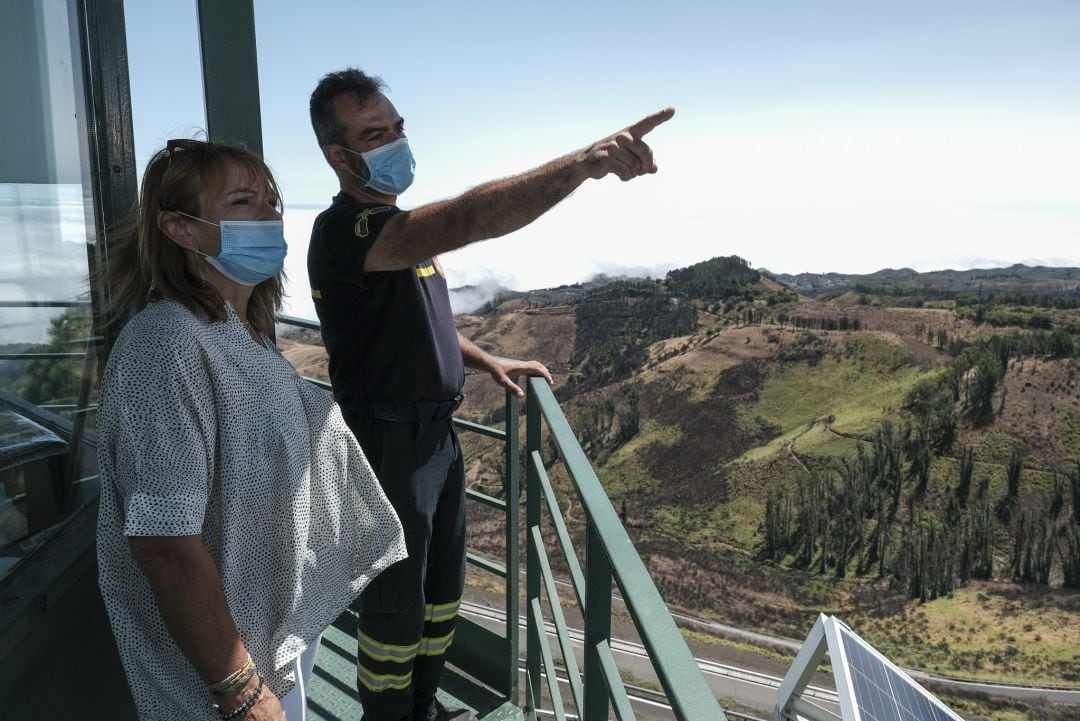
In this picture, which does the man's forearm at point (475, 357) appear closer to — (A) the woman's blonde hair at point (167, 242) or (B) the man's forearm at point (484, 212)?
(B) the man's forearm at point (484, 212)

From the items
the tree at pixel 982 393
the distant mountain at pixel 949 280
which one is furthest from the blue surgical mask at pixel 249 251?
the distant mountain at pixel 949 280

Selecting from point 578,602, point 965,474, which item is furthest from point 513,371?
point 965,474

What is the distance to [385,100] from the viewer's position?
→ 1.63 meters

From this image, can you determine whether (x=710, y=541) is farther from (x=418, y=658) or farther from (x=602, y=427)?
(x=418, y=658)

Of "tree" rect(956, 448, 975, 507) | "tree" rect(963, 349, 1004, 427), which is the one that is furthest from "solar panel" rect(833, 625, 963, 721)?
"tree" rect(963, 349, 1004, 427)

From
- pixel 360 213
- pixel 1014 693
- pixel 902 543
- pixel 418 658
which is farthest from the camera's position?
pixel 902 543

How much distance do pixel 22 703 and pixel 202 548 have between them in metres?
0.33

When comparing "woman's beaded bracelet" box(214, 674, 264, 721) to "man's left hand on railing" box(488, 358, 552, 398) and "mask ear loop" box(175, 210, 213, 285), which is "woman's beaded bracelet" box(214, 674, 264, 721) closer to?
"mask ear loop" box(175, 210, 213, 285)

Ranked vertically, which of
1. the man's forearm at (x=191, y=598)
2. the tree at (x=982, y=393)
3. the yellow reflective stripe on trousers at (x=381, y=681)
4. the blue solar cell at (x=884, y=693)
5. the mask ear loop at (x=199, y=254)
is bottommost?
the tree at (x=982, y=393)

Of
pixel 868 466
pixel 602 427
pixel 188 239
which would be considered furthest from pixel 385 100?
pixel 602 427

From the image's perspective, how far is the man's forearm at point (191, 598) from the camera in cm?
87

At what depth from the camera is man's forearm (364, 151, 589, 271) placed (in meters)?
1.20

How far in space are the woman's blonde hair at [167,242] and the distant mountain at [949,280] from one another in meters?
106

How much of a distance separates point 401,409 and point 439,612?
472 mm
